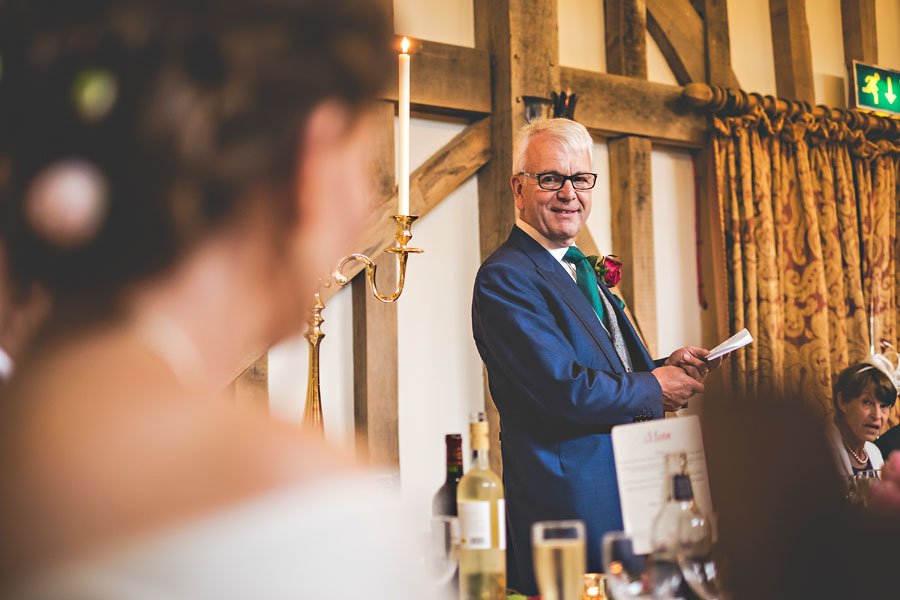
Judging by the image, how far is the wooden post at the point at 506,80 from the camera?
3.24 metres

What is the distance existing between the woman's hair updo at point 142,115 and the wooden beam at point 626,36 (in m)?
3.39

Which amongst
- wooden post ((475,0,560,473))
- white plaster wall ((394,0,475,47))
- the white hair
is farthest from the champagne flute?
white plaster wall ((394,0,475,47))

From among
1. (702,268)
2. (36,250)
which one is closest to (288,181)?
(36,250)

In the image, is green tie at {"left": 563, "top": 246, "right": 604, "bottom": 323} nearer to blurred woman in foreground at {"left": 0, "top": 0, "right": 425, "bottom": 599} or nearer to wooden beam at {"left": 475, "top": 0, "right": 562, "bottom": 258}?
wooden beam at {"left": 475, "top": 0, "right": 562, "bottom": 258}

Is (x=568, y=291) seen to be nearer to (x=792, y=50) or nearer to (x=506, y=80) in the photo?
(x=506, y=80)

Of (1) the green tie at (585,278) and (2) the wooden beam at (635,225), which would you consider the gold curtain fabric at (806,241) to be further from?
(1) the green tie at (585,278)

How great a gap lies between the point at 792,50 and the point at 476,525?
3.71m

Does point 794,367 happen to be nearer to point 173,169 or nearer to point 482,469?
point 482,469

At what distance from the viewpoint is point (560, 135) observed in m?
2.31

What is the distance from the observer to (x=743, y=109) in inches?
152

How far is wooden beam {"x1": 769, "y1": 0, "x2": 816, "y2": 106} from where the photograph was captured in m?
4.22

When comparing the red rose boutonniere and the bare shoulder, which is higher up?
the red rose boutonniere

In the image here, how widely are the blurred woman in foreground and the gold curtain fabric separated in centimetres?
337

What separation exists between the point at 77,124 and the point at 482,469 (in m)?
0.88
